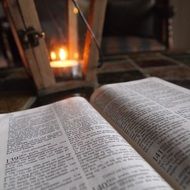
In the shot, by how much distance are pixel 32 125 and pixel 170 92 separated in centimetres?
28

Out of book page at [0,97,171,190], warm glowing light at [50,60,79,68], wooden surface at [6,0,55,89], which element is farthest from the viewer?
warm glowing light at [50,60,79,68]

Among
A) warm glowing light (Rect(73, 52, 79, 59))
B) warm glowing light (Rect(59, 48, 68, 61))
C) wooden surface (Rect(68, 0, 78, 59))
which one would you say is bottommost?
warm glowing light (Rect(73, 52, 79, 59))

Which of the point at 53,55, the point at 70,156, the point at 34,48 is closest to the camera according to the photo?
the point at 70,156

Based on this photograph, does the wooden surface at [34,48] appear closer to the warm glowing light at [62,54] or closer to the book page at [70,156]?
the warm glowing light at [62,54]

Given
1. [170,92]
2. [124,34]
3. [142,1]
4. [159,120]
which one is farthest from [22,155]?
[142,1]

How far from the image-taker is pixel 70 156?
0.30m

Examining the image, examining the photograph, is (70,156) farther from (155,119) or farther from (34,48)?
(34,48)

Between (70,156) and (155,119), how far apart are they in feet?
0.47

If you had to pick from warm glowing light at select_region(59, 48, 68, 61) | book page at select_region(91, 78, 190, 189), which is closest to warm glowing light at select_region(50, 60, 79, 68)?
warm glowing light at select_region(59, 48, 68, 61)

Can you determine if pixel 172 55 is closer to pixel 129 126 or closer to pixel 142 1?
pixel 129 126

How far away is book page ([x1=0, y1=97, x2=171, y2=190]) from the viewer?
0.24m

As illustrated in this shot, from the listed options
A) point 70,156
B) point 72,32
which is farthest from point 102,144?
point 72,32

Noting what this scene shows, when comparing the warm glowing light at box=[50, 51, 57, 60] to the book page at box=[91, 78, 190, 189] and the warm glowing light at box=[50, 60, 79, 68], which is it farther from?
the book page at box=[91, 78, 190, 189]

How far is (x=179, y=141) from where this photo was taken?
0.96 feet
